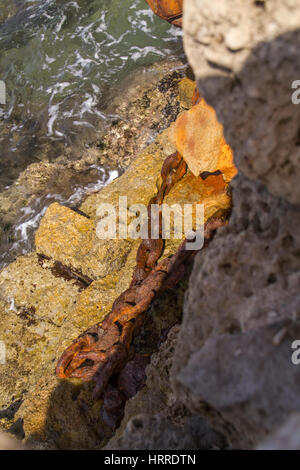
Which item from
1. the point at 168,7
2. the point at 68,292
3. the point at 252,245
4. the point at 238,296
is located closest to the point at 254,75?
the point at 252,245

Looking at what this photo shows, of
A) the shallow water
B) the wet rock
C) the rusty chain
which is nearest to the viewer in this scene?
the rusty chain

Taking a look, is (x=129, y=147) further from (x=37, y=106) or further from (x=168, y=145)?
(x=37, y=106)

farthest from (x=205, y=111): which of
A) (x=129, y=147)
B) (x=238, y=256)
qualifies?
(x=129, y=147)

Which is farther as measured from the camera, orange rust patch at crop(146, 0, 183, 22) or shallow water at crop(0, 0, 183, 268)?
shallow water at crop(0, 0, 183, 268)

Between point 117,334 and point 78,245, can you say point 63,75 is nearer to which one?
point 78,245

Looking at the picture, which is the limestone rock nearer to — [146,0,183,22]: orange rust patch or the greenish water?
[146,0,183,22]: orange rust patch

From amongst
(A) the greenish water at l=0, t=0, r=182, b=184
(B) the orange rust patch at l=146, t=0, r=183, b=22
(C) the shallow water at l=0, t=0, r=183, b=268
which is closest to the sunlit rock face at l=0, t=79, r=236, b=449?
(C) the shallow water at l=0, t=0, r=183, b=268
